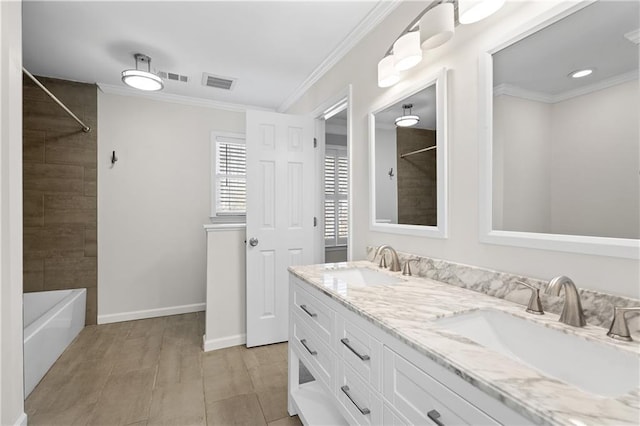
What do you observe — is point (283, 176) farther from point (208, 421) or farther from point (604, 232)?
point (604, 232)

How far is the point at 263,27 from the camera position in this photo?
2.13 meters

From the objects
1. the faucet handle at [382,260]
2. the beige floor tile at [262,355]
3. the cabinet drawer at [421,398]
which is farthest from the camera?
the beige floor tile at [262,355]

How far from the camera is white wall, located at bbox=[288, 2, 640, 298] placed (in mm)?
921

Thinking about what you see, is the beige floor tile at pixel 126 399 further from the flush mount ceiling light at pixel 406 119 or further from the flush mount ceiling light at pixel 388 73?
the flush mount ceiling light at pixel 388 73

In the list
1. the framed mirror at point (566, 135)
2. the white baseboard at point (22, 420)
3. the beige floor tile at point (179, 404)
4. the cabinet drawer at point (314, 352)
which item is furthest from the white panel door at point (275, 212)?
the framed mirror at point (566, 135)

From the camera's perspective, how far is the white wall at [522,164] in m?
1.03

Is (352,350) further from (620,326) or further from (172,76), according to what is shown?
(172,76)

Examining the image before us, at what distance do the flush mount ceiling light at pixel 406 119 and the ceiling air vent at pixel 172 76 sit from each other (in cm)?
230

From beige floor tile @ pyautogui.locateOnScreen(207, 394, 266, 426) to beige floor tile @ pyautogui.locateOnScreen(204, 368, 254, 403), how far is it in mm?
56

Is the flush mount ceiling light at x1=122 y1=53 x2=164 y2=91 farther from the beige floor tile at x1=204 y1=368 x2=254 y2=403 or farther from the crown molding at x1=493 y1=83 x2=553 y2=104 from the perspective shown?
the crown molding at x1=493 y1=83 x2=553 y2=104

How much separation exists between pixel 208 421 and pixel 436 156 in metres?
1.92

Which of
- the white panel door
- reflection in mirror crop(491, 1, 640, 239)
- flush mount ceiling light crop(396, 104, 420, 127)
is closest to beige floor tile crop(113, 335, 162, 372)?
the white panel door

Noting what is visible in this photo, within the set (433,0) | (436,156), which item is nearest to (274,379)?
(436,156)

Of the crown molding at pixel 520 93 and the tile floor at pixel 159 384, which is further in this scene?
the tile floor at pixel 159 384
